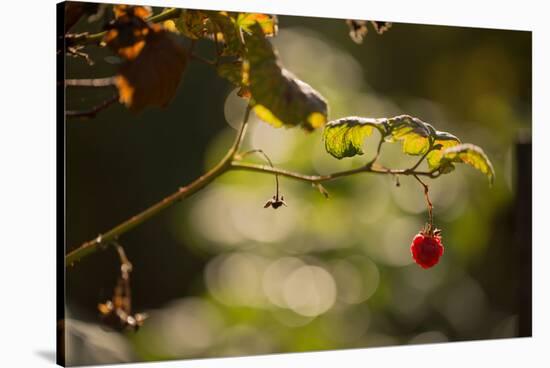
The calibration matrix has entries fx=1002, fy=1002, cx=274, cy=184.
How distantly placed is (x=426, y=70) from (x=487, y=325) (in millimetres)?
1240

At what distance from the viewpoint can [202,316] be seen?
5.05 metres

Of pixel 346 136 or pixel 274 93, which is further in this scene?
pixel 346 136

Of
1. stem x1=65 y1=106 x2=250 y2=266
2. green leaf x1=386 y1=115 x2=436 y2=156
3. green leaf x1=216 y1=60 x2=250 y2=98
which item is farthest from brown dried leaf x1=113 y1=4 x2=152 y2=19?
green leaf x1=386 y1=115 x2=436 y2=156

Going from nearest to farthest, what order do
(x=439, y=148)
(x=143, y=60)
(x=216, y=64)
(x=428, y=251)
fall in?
1. (x=143, y=60)
2. (x=216, y=64)
3. (x=439, y=148)
4. (x=428, y=251)

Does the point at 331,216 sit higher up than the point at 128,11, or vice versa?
Result: the point at 128,11

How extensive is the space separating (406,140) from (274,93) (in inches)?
29.2

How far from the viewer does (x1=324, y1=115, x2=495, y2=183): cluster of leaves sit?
9.46ft

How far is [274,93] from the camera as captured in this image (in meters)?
2.31

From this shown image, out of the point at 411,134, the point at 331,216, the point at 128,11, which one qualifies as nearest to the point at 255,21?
the point at 128,11

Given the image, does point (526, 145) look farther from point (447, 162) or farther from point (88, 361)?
point (88, 361)

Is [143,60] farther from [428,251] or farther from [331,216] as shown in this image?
[331,216]

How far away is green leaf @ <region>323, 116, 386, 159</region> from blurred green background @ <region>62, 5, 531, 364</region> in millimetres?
1282

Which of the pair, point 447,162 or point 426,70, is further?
point 426,70

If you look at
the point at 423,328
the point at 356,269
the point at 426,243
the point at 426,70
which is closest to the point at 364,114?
the point at 426,70
